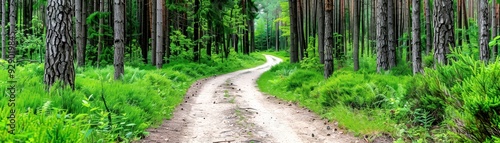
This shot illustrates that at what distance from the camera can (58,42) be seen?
6.55m

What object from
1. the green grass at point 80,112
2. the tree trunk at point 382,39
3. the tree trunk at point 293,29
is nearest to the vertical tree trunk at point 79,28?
the green grass at point 80,112

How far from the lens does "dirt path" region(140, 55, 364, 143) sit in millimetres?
6125

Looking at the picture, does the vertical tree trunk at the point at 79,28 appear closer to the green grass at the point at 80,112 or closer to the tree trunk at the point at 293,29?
the green grass at the point at 80,112

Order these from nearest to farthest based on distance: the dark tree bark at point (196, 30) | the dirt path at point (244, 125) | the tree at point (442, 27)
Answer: the dirt path at point (244, 125) → the tree at point (442, 27) → the dark tree bark at point (196, 30)

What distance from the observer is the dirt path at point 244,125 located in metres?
6.12

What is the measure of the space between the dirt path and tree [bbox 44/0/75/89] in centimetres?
203

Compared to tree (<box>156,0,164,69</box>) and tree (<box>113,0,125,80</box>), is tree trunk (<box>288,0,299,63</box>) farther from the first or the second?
tree (<box>113,0,125,80</box>)

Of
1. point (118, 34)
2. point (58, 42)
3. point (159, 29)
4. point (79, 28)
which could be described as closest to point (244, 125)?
point (58, 42)

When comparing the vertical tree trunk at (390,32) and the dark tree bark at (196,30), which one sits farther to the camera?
the dark tree bark at (196,30)

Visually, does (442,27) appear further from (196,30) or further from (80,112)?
(196,30)

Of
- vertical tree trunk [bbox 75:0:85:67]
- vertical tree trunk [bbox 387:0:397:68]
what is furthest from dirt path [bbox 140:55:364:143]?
vertical tree trunk [bbox 75:0:85:67]

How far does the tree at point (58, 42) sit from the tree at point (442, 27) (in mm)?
7740

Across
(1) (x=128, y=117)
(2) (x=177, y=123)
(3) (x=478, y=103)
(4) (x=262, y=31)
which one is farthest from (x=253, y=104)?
(4) (x=262, y=31)

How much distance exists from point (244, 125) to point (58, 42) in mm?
3792
